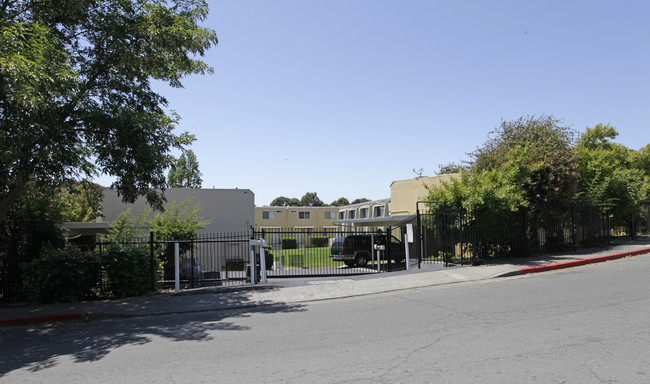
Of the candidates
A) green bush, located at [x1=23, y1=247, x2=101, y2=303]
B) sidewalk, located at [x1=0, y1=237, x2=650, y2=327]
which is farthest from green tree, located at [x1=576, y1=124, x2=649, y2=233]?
green bush, located at [x1=23, y1=247, x2=101, y2=303]

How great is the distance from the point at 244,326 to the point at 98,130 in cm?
610

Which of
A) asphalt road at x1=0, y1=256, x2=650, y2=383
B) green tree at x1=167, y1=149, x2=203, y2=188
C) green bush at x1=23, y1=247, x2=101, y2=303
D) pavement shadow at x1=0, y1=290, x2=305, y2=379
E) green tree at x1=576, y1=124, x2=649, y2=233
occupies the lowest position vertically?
pavement shadow at x1=0, y1=290, x2=305, y2=379

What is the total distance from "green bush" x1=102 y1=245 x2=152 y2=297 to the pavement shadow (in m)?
0.76

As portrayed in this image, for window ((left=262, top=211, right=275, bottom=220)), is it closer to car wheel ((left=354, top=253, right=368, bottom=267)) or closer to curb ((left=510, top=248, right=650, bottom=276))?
car wheel ((left=354, top=253, right=368, bottom=267))

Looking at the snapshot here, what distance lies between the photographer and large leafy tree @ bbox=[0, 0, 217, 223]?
27.7ft

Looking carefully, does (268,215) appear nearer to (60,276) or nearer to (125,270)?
(125,270)

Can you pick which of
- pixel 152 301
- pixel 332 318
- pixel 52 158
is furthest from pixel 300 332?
pixel 52 158

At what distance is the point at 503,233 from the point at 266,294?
9.21 meters

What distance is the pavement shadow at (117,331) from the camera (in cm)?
625

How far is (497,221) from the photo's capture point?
589 inches

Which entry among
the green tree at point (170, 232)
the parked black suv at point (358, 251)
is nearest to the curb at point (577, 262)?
the parked black suv at point (358, 251)

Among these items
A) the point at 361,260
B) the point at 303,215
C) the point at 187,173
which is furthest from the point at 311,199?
the point at 361,260

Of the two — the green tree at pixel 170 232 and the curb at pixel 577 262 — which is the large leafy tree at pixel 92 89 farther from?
the curb at pixel 577 262

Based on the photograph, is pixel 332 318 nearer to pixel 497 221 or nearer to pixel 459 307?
pixel 459 307
